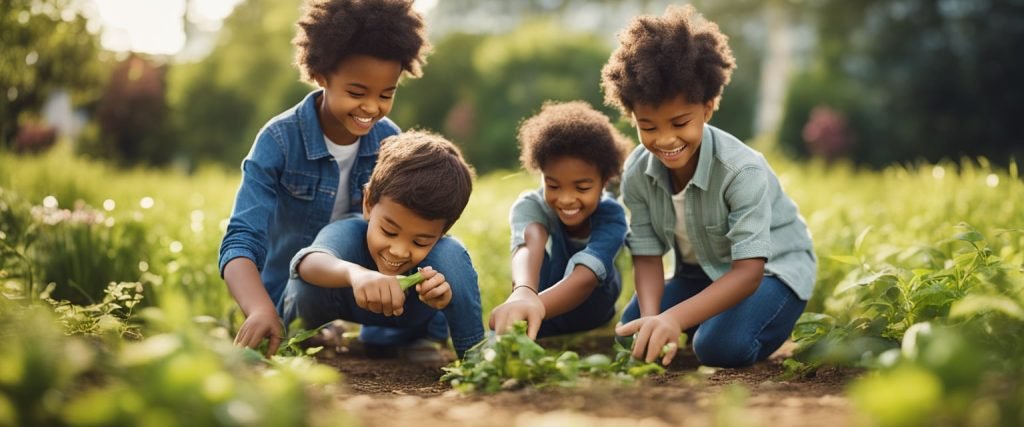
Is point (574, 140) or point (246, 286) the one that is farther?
point (574, 140)

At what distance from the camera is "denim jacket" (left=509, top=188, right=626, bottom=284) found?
272 centimetres

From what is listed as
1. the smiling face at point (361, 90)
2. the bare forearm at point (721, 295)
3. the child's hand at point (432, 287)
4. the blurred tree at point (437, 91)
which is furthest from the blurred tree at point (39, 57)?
the blurred tree at point (437, 91)

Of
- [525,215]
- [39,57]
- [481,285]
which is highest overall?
[39,57]

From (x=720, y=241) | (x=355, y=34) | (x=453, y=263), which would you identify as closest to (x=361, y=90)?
(x=355, y=34)

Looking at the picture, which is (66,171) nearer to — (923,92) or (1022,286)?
(1022,286)

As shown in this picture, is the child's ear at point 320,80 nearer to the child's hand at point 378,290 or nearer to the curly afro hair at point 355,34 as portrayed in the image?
the curly afro hair at point 355,34

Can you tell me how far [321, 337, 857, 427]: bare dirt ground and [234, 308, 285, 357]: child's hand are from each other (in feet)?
0.81

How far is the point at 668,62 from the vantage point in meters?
2.46

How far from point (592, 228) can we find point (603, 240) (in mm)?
102

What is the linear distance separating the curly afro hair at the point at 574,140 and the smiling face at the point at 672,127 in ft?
0.74

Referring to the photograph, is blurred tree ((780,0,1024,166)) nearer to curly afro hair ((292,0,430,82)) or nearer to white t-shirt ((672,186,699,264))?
white t-shirt ((672,186,699,264))

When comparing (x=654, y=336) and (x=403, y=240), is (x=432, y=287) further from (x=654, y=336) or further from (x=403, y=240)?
(x=654, y=336)

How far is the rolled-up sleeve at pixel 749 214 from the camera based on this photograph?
99.0 inches

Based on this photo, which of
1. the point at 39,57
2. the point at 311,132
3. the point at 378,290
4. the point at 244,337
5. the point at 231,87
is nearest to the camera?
the point at 378,290
